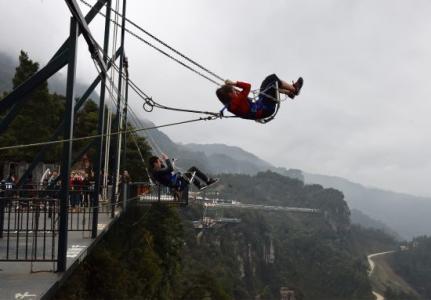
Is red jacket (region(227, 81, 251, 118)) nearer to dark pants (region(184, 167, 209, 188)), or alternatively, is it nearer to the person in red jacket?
the person in red jacket

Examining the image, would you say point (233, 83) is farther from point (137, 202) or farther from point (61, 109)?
point (61, 109)

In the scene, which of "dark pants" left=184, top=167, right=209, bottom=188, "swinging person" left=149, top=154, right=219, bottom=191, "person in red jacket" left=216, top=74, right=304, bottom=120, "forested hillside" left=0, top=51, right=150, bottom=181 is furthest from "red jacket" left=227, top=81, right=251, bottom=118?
"forested hillside" left=0, top=51, right=150, bottom=181

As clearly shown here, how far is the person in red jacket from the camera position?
8641mm

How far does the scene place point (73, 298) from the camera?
13.3m

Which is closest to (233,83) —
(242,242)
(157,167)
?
(157,167)

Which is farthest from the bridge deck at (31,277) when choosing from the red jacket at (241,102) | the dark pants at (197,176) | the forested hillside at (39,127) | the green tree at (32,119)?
the green tree at (32,119)

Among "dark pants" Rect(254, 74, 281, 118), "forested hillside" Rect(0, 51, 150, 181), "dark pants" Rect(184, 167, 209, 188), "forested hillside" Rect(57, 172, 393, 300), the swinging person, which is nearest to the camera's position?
"dark pants" Rect(254, 74, 281, 118)

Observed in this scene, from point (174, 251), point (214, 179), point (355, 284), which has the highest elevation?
point (214, 179)

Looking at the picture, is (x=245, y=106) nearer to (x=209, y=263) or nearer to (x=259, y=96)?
(x=259, y=96)

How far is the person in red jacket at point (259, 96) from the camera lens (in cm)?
864

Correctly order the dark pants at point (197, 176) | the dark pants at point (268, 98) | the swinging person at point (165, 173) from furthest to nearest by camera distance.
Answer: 1. the dark pants at point (197, 176)
2. the swinging person at point (165, 173)
3. the dark pants at point (268, 98)

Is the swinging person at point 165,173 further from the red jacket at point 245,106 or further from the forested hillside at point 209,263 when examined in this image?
the red jacket at point 245,106

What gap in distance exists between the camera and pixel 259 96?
29.5 ft

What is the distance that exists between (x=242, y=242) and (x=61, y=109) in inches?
4599
